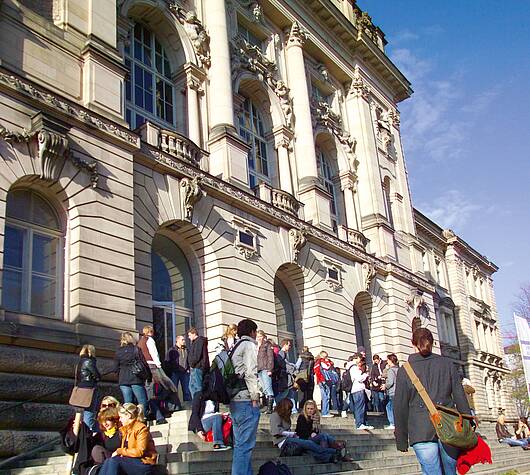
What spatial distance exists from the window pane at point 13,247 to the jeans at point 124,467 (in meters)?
7.60

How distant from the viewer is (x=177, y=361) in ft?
46.8

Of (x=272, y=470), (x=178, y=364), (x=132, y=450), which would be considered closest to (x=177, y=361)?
(x=178, y=364)

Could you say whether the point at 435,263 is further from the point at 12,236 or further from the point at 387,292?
the point at 12,236

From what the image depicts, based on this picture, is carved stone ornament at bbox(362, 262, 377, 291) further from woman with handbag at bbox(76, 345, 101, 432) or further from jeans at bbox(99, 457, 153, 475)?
jeans at bbox(99, 457, 153, 475)

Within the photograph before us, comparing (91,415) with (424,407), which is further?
(91,415)

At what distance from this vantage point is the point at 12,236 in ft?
46.4

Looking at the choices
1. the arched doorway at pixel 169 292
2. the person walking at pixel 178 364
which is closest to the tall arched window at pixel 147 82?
the arched doorway at pixel 169 292

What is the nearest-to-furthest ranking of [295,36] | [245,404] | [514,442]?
[245,404], [514,442], [295,36]

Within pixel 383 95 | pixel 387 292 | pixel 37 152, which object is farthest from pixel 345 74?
pixel 37 152

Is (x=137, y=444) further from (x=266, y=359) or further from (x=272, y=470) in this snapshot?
(x=266, y=359)

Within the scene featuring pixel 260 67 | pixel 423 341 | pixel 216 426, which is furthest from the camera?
pixel 260 67

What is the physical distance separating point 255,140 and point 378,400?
11089 millimetres

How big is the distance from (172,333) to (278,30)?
1634 cm

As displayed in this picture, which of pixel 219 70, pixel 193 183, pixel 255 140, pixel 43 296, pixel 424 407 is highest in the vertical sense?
pixel 219 70
